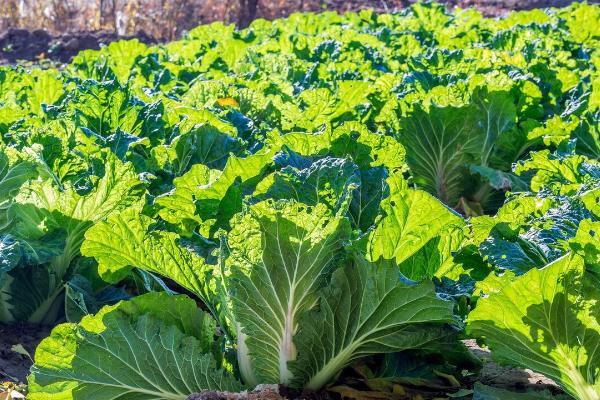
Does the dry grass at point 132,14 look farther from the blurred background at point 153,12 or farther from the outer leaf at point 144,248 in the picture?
the outer leaf at point 144,248

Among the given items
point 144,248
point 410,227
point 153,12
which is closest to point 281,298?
point 410,227

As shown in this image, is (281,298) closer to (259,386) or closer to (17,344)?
(259,386)

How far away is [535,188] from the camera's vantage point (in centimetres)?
407

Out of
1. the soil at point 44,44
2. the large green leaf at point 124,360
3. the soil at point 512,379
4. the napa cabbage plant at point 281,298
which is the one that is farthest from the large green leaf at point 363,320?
the soil at point 44,44

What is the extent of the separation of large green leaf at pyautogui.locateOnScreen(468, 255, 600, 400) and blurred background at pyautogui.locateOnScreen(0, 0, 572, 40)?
1366 cm

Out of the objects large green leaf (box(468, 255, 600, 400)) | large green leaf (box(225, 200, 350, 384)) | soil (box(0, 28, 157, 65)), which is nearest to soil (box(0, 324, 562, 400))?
large green leaf (box(225, 200, 350, 384))

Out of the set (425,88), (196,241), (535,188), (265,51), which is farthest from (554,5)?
(196,241)

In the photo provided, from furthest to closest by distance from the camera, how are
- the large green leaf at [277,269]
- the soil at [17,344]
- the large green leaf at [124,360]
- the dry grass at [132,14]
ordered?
the dry grass at [132,14] < the soil at [17,344] < the large green leaf at [124,360] < the large green leaf at [277,269]

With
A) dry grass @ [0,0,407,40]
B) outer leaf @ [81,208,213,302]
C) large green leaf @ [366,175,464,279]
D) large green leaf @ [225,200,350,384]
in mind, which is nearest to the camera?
large green leaf @ [225,200,350,384]

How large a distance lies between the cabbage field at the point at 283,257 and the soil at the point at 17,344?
0.22 feet

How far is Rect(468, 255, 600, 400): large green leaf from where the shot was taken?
271cm

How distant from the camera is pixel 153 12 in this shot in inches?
659

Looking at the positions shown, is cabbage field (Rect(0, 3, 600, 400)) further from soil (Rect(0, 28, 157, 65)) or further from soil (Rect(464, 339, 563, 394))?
soil (Rect(0, 28, 157, 65))

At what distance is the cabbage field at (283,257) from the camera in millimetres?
2875
